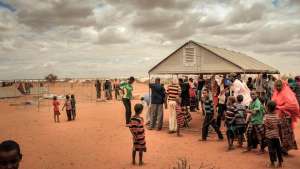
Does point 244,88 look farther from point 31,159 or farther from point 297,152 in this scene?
point 31,159

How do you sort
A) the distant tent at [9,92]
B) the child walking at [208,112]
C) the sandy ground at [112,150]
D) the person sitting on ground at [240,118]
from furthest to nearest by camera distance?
the distant tent at [9,92]
the child walking at [208,112]
the person sitting on ground at [240,118]
the sandy ground at [112,150]

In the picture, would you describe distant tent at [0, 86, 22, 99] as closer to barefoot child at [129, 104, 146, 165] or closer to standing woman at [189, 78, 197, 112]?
standing woman at [189, 78, 197, 112]

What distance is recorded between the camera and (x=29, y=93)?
40438 mm

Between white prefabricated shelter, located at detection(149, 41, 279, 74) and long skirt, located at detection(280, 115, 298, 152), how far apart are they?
3.89 m

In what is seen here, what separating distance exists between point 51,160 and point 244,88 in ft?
21.3

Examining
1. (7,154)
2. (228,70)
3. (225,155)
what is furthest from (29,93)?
(7,154)

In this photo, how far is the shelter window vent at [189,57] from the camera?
1376 cm

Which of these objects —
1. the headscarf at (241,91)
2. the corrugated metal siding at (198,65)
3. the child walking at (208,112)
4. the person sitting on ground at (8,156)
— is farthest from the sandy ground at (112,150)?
the person sitting on ground at (8,156)

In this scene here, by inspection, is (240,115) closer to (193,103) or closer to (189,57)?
(189,57)

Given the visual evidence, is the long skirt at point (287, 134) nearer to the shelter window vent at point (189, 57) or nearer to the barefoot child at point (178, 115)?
the barefoot child at point (178, 115)

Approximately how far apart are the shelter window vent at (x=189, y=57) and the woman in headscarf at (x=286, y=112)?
5.17 metres

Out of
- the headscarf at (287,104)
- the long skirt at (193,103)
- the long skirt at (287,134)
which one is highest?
the headscarf at (287,104)

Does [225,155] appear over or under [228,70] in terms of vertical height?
under

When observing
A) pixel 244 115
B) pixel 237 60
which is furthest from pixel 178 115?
pixel 237 60
